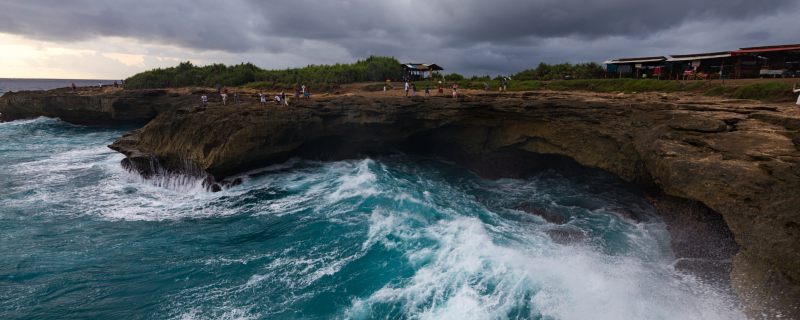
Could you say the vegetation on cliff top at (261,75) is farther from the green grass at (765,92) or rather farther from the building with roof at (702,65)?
the green grass at (765,92)

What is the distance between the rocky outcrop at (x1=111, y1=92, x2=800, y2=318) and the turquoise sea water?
149cm

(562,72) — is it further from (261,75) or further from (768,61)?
(261,75)

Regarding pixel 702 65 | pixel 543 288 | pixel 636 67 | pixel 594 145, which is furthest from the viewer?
pixel 636 67

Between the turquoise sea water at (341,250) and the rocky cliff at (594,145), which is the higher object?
the rocky cliff at (594,145)

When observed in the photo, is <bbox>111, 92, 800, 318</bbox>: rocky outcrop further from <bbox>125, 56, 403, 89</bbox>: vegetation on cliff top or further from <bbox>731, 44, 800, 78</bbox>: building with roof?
<bbox>125, 56, 403, 89</bbox>: vegetation on cliff top

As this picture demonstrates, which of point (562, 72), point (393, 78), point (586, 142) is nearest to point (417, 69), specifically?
point (393, 78)

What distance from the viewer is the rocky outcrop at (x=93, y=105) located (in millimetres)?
36531

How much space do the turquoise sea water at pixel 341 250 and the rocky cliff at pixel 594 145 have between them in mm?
1278

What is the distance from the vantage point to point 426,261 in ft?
41.3

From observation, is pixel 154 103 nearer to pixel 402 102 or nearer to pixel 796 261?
pixel 402 102

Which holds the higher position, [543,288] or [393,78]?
[393,78]

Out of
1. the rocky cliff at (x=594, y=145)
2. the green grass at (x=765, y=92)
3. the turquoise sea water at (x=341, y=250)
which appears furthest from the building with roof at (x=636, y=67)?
the turquoise sea water at (x=341, y=250)

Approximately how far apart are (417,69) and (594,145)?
27412mm

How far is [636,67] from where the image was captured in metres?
30.9
